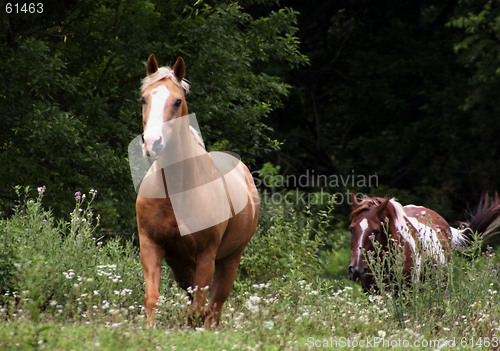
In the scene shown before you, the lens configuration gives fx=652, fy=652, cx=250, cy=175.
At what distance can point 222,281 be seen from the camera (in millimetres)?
6680

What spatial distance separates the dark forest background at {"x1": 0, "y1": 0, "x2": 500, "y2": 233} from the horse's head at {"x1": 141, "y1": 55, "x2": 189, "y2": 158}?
15.2 ft

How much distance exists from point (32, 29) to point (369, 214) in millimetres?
7387

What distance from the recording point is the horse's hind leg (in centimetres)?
657

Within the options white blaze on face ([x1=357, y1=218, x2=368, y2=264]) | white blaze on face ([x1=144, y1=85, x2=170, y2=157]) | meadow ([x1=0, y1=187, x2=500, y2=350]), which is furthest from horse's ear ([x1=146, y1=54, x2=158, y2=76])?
white blaze on face ([x1=357, y1=218, x2=368, y2=264])

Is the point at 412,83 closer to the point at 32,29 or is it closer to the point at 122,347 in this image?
the point at 32,29

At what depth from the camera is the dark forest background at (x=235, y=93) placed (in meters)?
10.4

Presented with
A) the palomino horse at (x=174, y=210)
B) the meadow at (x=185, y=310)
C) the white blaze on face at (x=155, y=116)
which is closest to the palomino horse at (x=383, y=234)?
the meadow at (x=185, y=310)

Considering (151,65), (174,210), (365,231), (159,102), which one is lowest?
(365,231)

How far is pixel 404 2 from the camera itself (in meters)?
21.6

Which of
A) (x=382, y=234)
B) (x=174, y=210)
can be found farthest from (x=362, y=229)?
(x=174, y=210)

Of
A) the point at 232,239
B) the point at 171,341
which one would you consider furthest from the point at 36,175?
the point at 171,341

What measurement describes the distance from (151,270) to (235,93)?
6473 millimetres

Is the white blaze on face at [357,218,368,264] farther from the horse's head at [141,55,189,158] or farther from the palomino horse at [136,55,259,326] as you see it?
the horse's head at [141,55,189,158]

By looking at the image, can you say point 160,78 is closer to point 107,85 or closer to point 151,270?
point 151,270
